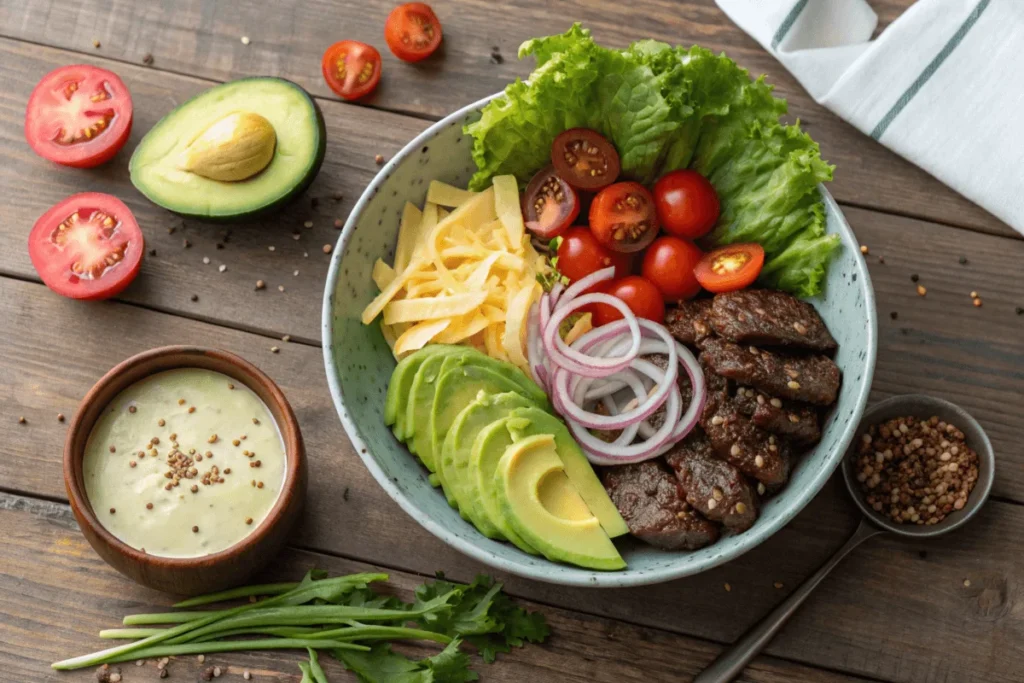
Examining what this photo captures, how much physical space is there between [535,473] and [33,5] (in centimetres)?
262

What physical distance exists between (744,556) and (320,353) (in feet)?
5.17

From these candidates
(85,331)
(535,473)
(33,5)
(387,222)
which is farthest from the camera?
(33,5)

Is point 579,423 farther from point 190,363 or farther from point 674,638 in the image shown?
point 190,363

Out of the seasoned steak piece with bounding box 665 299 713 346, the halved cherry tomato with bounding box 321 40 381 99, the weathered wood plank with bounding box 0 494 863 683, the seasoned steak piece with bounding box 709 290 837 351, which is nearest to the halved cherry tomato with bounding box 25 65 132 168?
the halved cherry tomato with bounding box 321 40 381 99

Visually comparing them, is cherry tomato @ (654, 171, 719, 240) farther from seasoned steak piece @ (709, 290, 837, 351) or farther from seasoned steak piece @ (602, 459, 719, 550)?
seasoned steak piece @ (602, 459, 719, 550)

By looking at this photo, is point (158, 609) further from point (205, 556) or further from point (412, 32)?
point (412, 32)

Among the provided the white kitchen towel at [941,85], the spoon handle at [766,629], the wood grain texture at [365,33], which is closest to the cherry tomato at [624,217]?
the wood grain texture at [365,33]

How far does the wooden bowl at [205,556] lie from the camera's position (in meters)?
2.88

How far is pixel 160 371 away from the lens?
10.3 ft

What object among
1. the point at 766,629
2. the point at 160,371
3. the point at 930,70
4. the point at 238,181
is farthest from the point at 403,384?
the point at 930,70

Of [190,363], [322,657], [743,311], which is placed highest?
[743,311]

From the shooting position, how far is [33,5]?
3652 millimetres

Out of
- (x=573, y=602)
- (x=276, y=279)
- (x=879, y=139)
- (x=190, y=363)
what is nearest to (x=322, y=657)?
(x=573, y=602)

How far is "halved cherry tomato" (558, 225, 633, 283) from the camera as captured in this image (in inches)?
121
